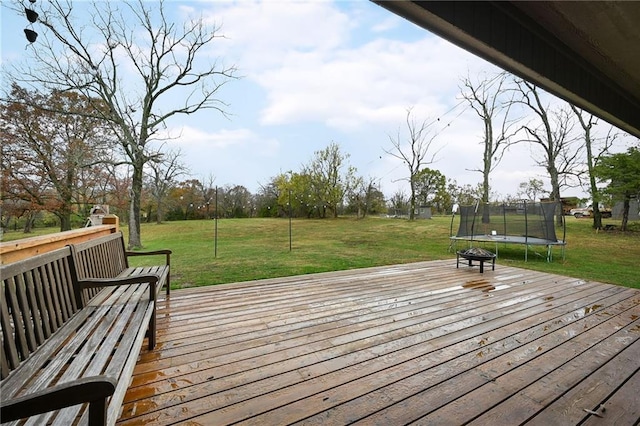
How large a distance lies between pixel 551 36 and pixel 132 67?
1242cm

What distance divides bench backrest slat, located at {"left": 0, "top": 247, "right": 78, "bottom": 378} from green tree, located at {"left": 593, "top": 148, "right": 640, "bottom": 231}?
1509 cm

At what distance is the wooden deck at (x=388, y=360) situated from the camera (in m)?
1.50

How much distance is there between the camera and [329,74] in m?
8.05

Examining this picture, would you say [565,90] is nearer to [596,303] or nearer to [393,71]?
[596,303]

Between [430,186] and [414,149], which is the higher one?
[414,149]

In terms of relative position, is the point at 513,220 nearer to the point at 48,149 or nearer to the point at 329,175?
the point at 48,149

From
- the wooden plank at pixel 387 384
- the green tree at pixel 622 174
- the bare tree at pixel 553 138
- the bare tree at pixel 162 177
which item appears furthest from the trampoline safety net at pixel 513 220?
the bare tree at pixel 162 177

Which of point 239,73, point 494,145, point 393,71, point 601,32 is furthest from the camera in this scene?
point 494,145

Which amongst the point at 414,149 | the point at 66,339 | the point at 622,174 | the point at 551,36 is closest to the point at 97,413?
the point at 66,339

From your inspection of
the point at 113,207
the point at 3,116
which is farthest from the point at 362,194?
the point at 3,116

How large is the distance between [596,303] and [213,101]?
11938mm

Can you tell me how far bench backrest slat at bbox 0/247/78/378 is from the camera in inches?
48.7

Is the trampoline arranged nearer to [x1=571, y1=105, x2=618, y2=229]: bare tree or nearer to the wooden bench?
[x1=571, y1=105, x2=618, y2=229]: bare tree

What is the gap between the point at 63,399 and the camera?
0.87 m
